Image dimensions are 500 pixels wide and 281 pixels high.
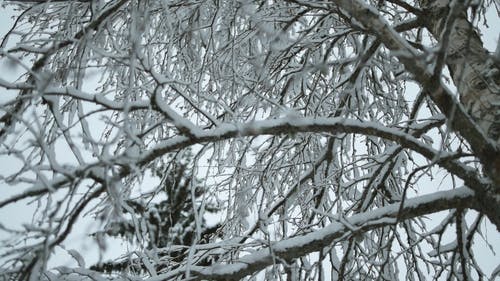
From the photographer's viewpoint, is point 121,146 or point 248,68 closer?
point 121,146

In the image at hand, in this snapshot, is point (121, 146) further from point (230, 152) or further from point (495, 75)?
point (495, 75)

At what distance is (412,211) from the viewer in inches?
86.1

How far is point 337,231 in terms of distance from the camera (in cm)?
219

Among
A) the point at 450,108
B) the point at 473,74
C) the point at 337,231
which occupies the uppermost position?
the point at 473,74

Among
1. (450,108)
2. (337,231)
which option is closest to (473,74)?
(450,108)

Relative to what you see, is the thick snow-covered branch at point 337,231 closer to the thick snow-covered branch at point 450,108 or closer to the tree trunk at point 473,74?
the thick snow-covered branch at point 450,108

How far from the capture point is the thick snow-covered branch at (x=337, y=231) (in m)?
2.16

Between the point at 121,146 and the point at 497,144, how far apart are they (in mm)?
2762

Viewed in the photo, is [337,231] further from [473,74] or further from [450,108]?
[473,74]

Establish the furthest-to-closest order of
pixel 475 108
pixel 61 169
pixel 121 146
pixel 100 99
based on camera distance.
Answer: pixel 121 146, pixel 475 108, pixel 100 99, pixel 61 169

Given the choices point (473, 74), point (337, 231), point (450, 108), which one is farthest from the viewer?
point (473, 74)

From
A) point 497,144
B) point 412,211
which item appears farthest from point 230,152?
point 497,144

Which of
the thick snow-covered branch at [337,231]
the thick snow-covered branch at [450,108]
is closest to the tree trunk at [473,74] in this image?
the thick snow-covered branch at [450,108]

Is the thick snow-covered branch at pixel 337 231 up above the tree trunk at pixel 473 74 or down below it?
below
